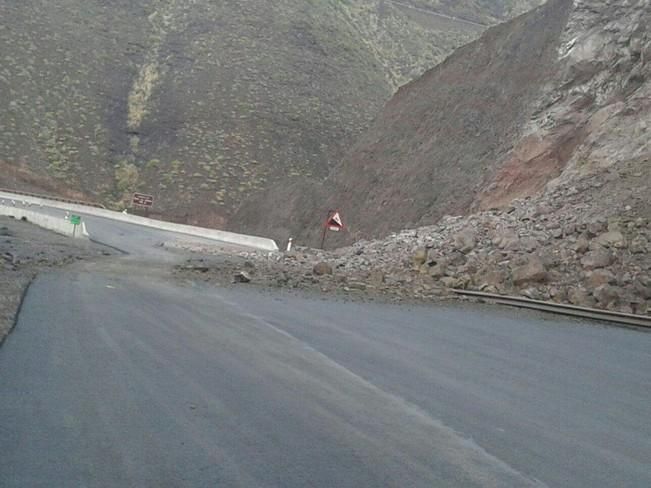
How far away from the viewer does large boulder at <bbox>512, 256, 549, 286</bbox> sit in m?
18.1

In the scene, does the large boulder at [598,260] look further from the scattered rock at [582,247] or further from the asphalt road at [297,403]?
the asphalt road at [297,403]

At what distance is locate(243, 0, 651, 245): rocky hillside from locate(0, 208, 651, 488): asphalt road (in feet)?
38.9

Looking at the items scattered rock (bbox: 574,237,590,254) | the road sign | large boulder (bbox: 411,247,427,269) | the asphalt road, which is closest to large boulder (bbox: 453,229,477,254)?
large boulder (bbox: 411,247,427,269)

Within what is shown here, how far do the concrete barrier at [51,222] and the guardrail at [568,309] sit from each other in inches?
645

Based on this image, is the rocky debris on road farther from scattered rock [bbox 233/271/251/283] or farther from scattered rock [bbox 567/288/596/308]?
scattered rock [bbox 233/271/251/283]

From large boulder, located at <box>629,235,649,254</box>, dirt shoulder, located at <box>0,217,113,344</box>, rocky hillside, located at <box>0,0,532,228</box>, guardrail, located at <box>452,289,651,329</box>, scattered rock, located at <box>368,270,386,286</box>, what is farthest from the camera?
rocky hillside, located at <box>0,0,532,228</box>

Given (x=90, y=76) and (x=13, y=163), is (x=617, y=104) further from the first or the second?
(x=90, y=76)

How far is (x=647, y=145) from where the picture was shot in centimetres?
2317

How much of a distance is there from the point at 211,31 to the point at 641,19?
173ft

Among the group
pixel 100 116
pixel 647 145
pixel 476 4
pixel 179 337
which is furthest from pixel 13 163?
pixel 476 4

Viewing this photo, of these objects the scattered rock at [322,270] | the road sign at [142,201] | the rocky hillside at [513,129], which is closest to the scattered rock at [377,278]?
the scattered rock at [322,270]

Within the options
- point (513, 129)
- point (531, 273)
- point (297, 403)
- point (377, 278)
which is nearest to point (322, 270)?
point (377, 278)

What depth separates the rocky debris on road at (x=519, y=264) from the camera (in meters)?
17.5

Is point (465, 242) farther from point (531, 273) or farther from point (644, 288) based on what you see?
point (644, 288)
